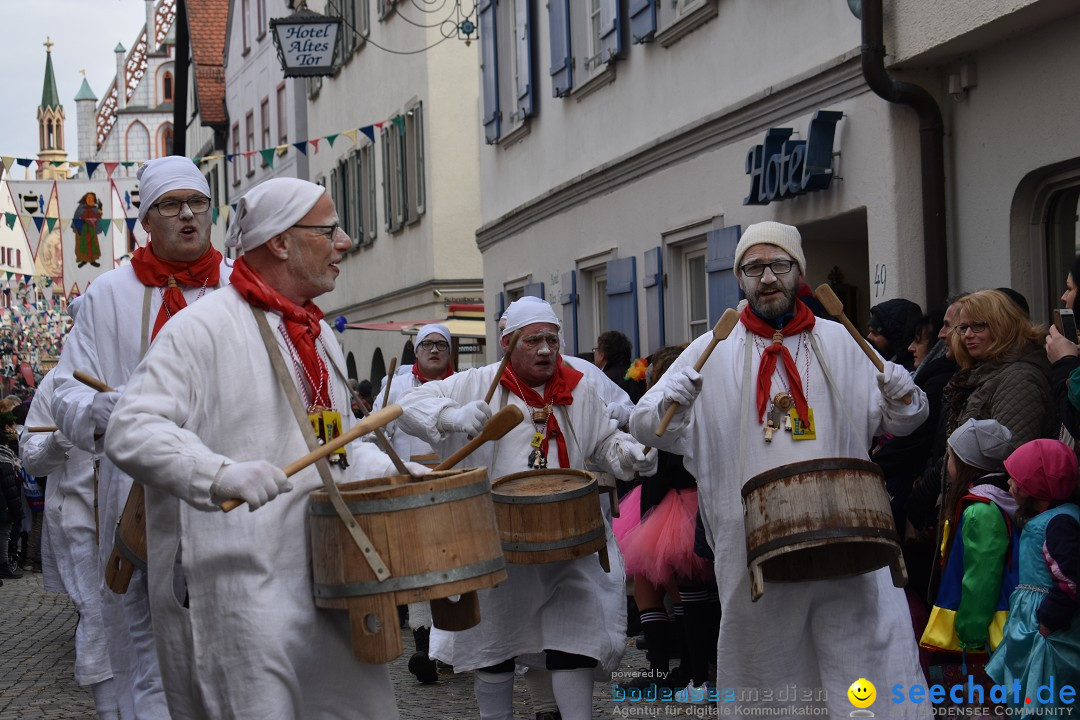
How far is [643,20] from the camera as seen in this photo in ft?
48.6

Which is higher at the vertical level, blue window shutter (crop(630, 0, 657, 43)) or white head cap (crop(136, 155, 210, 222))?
blue window shutter (crop(630, 0, 657, 43))

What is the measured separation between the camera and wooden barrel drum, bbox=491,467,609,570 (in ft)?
22.0

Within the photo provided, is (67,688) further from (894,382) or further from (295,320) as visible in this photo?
(295,320)

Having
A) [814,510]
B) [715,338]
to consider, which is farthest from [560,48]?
[814,510]

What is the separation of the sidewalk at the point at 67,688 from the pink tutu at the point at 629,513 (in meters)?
0.81

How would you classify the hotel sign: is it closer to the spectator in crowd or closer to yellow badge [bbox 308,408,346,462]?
the spectator in crowd

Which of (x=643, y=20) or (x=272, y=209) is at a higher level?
(x=643, y=20)

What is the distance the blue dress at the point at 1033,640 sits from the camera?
5.90 m

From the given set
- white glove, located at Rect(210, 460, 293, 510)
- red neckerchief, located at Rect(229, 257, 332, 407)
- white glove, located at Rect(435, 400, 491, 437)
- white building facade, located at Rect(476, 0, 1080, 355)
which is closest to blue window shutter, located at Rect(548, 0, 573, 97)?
white building facade, located at Rect(476, 0, 1080, 355)

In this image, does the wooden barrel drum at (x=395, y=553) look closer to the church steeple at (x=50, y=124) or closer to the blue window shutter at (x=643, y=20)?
the blue window shutter at (x=643, y=20)

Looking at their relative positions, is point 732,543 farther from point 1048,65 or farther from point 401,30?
point 401,30

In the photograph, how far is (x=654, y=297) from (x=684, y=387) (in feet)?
30.4

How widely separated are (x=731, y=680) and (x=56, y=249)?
113008 mm

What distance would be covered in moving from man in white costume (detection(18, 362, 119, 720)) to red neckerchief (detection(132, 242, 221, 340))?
59cm
